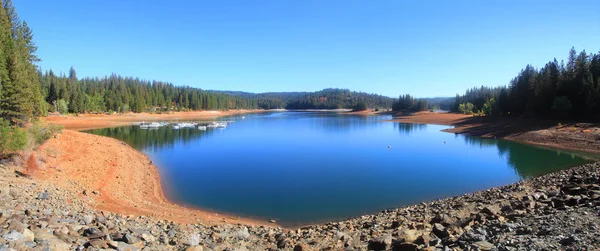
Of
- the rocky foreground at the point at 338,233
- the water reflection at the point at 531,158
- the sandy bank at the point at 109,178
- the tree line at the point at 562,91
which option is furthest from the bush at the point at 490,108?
the sandy bank at the point at 109,178

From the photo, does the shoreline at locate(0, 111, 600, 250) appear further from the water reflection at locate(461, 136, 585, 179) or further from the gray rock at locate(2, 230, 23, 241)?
the water reflection at locate(461, 136, 585, 179)

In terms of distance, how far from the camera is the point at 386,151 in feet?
107

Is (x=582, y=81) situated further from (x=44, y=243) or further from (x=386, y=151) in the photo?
(x=44, y=243)

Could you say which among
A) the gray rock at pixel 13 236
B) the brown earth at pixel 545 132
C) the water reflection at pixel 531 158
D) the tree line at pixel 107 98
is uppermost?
the tree line at pixel 107 98

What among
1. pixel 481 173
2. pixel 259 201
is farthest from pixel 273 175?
pixel 481 173

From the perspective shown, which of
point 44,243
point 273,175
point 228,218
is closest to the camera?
point 44,243

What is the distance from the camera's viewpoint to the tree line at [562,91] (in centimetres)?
4194

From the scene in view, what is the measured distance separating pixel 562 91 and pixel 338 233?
51931 mm

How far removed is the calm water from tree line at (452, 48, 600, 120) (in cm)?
1362

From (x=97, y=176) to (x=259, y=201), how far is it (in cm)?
890

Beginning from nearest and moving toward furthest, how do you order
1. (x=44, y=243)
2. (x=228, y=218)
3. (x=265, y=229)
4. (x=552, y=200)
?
(x=44, y=243), (x=552, y=200), (x=265, y=229), (x=228, y=218)

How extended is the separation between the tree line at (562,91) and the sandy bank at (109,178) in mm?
48139

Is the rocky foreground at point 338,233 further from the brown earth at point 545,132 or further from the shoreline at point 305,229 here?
the brown earth at point 545,132

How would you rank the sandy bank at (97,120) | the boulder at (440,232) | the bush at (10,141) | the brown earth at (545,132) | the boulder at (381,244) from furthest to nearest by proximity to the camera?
the sandy bank at (97,120) < the brown earth at (545,132) < the bush at (10,141) < the boulder at (440,232) < the boulder at (381,244)
